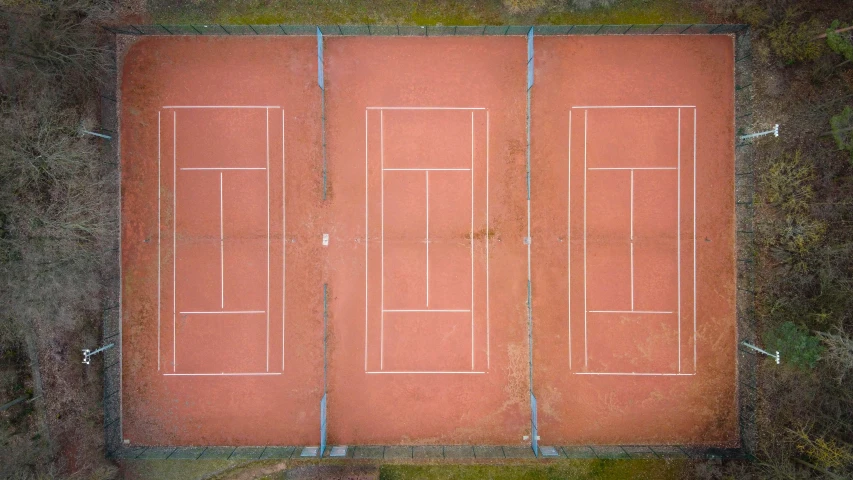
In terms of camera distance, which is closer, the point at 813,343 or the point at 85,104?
the point at 813,343

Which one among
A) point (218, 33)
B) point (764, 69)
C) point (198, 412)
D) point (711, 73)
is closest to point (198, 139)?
point (218, 33)

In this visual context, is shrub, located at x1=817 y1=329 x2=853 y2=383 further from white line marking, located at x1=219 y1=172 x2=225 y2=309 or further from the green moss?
white line marking, located at x1=219 y1=172 x2=225 y2=309

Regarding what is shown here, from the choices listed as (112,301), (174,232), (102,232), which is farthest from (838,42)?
(112,301)

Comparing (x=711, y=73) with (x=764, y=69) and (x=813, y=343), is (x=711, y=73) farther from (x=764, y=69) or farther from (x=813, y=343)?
(x=813, y=343)

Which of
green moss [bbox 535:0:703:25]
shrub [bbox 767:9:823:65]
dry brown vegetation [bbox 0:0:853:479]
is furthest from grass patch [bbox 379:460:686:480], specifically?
green moss [bbox 535:0:703:25]

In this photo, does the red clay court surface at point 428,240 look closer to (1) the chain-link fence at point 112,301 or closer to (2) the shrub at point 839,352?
(1) the chain-link fence at point 112,301
